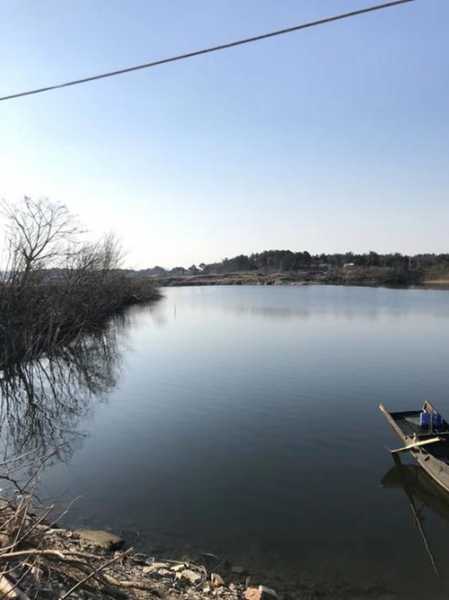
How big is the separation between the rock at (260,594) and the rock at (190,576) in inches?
29.7

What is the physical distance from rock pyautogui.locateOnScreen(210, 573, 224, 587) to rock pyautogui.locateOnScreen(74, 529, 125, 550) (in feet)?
6.22

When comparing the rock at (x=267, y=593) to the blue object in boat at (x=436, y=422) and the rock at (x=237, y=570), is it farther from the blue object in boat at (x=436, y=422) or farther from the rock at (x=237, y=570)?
the blue object in boat at (x=436, y=422)

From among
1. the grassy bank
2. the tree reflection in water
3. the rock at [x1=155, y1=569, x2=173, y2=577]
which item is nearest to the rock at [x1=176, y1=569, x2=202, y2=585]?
the rock at [x1=155, y1=569, x2=173, y2=577]

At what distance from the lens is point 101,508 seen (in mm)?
9414

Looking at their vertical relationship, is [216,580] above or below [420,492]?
above

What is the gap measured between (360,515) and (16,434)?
1035cm

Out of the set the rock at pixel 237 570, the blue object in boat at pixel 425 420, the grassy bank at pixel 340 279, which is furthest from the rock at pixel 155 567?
the grassy bank at pixel 340 279

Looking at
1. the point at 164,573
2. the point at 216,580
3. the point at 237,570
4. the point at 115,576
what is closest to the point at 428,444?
the point at 237,570

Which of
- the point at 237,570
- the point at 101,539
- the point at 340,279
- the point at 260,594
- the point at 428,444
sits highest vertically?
the point at 340,279

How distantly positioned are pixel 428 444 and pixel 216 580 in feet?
21.6

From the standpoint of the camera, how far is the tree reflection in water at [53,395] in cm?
1339

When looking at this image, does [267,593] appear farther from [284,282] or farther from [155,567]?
[284,282]

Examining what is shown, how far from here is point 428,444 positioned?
10.8 metres

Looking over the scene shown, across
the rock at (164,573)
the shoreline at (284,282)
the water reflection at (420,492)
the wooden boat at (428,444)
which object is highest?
the shoreline at (284,282)
